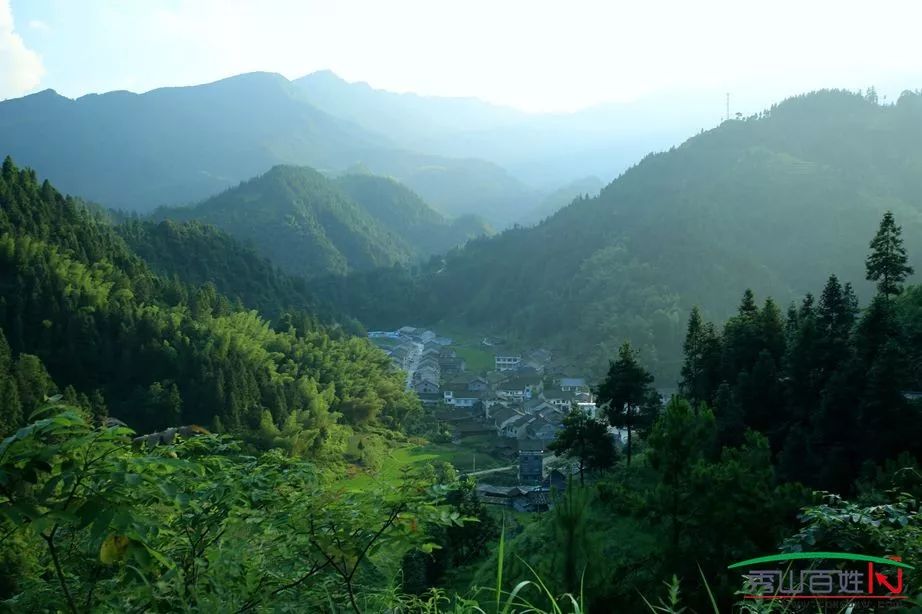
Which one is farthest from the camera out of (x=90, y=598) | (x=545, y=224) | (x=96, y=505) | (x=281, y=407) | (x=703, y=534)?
(x=545, y=224)

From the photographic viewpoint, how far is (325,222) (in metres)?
79.9

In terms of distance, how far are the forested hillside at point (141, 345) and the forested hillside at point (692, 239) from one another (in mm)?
21692

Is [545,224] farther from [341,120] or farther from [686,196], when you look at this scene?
[341,120]

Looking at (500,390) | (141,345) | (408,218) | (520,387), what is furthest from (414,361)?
(408,218)

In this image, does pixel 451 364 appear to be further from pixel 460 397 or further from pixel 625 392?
pixel 625 392

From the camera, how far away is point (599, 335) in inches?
1690

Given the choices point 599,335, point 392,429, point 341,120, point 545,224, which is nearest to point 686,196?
point 545,224

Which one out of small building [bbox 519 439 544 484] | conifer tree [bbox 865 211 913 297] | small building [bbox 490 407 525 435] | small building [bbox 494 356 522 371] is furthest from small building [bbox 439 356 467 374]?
conifer tree [bbox 865 211 913 297]

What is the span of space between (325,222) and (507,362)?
147ft

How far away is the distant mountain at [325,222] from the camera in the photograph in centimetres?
6953

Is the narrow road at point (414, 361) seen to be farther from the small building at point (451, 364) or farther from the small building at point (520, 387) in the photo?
the small building at point (520, 387)

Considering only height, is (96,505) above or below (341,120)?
below

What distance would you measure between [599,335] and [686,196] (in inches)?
789

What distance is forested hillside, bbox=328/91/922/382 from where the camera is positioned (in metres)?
44.3
